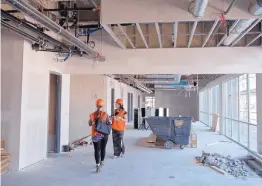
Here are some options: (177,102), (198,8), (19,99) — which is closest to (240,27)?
(198,8)

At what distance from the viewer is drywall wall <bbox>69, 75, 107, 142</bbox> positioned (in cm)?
941

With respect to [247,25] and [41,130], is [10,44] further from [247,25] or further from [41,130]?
[247,25]

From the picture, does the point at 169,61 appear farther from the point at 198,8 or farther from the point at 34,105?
the point at 34,105

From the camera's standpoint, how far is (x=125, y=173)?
4727 millimetres

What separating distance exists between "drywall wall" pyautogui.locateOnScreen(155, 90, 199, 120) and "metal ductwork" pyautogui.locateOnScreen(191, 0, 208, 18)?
1718 cm

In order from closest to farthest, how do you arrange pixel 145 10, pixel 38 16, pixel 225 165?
pixel 38 16 < pixel 145 10 < pixel 225 165

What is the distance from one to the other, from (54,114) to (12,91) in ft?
5.73

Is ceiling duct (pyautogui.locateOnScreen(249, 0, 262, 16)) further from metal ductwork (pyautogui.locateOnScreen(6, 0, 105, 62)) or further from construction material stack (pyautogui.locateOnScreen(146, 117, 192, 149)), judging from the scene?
construction material stack (pyautogui.locateOnScreen(146, 117, 192, 149))

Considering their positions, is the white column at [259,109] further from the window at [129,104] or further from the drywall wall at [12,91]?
the window at [129,104]

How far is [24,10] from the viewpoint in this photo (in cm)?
284

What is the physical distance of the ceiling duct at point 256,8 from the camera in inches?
129

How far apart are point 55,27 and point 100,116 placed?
70.0 inches

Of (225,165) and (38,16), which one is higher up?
(38,16)

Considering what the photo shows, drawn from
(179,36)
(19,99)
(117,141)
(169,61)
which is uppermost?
(179,36)
